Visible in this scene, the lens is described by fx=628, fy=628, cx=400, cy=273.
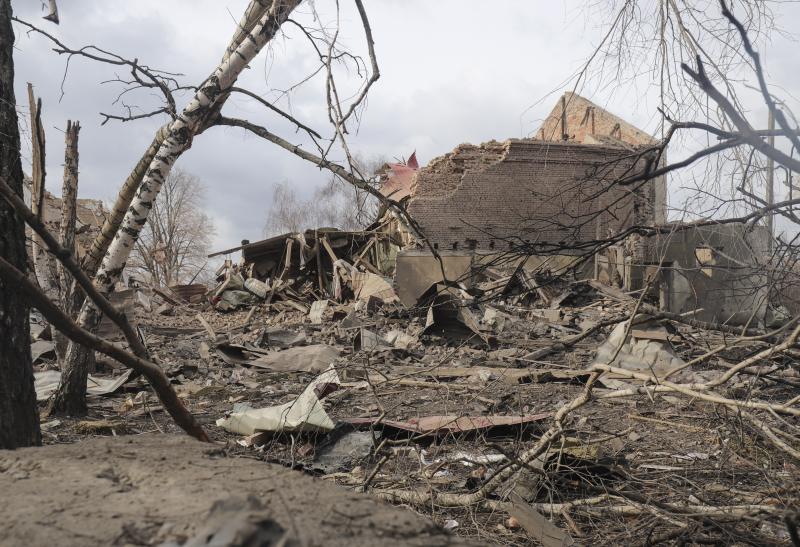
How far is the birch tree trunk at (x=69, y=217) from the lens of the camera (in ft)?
18.7

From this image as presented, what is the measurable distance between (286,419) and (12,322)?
Result: 2342mm

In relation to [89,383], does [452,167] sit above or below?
above

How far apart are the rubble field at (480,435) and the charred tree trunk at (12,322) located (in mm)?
907

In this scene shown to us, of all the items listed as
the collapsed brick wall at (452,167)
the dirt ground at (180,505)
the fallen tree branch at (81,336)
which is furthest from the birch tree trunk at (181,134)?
the collapsed brick wall at (452,167)

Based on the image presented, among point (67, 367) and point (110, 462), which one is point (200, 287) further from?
point (110, 462)

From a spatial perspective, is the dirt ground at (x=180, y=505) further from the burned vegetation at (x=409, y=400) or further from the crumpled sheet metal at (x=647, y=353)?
the crumpled sheet metal at (x=647, y=353)

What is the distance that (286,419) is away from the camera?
4922 mm

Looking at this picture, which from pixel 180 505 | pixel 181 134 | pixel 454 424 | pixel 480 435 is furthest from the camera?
pixel 454 424

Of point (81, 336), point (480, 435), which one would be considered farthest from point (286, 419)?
point (81, 336)

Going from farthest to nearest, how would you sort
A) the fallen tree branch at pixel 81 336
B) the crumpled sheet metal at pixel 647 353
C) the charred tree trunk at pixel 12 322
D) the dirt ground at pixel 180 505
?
the crumpled sheet metal at pixel 647 353
the charred tree trunk at pixel 12 322
the fallen tree branch at pixel 81 336
the dirt ground at pixel 180 505

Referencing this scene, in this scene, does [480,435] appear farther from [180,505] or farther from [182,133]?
[180,505]

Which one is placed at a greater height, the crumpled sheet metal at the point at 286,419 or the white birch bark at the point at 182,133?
the white birch bark at the point at 182,133

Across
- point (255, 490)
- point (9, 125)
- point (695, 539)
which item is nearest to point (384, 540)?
point (255, 490)

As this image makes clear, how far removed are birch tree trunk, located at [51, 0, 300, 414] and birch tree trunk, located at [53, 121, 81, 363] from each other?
1.91 feet
